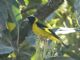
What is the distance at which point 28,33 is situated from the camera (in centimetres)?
186

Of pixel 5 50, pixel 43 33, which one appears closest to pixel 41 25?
pixel 43 33

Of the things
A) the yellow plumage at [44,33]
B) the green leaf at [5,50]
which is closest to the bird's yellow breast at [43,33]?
the yellow plumage at [44,33]

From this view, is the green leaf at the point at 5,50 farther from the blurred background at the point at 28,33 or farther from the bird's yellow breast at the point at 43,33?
the bird's yellow breast at the point at 43,33

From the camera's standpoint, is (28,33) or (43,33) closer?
(43,33)

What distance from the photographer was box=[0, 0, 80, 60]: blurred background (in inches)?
65.6

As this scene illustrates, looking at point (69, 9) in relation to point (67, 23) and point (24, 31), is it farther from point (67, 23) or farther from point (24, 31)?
point (24, 31)

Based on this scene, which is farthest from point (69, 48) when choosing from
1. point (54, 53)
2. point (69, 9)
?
point (69, 9)

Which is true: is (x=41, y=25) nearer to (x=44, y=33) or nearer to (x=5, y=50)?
(x=44, y=33)

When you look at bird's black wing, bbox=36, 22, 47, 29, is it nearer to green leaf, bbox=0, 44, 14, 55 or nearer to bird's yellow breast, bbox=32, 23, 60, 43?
bird's yellow breast, bbox=32, 23, 60, 43

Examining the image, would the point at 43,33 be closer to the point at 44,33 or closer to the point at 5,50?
the point at 44,33

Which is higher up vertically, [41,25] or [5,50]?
[41,25]

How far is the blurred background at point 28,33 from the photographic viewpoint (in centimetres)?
167

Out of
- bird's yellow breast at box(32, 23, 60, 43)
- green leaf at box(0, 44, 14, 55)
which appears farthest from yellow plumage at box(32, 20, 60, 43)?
green leaf at box(0, 44, 14, 55)

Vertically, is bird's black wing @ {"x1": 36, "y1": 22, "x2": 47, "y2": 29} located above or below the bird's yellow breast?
above
